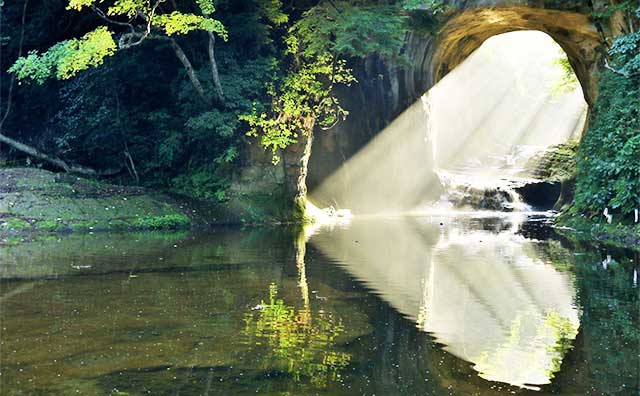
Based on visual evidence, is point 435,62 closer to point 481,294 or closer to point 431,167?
point 431,167

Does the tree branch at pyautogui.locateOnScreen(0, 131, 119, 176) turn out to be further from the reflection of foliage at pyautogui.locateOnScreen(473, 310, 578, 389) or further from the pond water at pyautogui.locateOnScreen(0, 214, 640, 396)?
the reflection of foliage at pyautogui.locateOnScreen(473, 310, 578, 389)

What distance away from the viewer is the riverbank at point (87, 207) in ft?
66.8

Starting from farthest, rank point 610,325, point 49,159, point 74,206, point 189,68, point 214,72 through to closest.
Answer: point 49,159
point 214,72
point 189,68
point 74,206
point 610,325

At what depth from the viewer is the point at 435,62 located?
114 feet

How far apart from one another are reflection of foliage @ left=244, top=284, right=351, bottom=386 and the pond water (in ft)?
0.08

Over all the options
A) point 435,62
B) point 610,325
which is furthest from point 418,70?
point 610,325

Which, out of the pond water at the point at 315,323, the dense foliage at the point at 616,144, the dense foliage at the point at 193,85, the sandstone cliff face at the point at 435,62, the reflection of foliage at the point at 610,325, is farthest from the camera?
the sandstone cliff face at the point at 435,62

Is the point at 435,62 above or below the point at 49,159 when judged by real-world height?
above

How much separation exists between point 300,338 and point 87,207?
612 inches

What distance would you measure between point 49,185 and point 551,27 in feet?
60.8

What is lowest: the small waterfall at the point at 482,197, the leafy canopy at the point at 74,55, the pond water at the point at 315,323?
the small waterfall at the point at 482,197

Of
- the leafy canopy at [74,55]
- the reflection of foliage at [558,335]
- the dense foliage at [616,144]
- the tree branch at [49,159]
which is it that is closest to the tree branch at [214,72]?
the leafy canopy at [74,55]

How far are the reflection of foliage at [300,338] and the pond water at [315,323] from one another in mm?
24

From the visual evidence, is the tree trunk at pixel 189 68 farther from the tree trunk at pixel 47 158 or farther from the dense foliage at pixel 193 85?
the tree trunk at pixel 47 158
